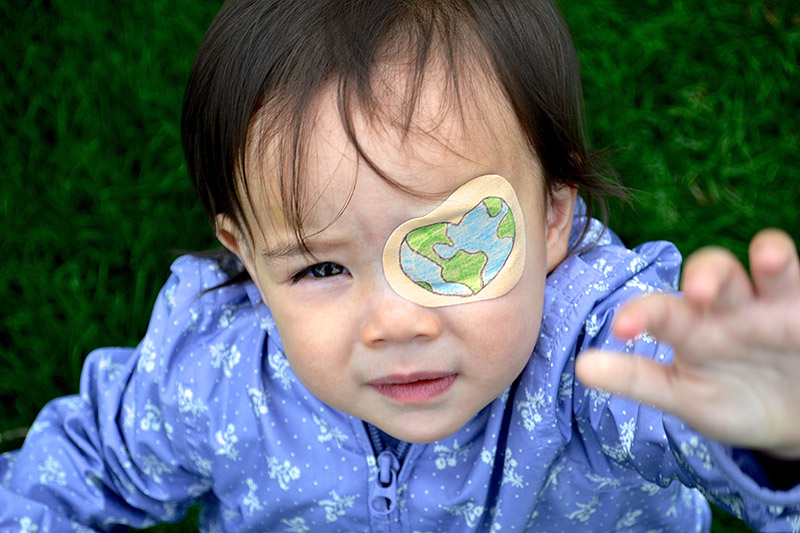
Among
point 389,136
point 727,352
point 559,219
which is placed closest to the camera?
point 727,352

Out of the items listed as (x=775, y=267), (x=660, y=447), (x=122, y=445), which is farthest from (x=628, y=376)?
(x=122, y=445)

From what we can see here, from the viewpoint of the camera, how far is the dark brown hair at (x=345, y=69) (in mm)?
1406

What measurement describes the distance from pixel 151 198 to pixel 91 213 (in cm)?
21

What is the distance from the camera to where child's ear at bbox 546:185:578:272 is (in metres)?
1.68

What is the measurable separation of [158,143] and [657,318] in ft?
7.61

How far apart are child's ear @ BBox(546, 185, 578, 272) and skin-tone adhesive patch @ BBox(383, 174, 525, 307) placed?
19 cm

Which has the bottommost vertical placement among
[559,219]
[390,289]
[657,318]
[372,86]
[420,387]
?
[420,387]

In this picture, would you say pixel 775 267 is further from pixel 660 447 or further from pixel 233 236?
pixel 233 236

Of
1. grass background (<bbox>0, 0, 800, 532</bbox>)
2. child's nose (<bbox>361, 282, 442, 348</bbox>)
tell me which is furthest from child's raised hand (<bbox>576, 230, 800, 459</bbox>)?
grass background (<bbox>0, 0, 800, 532</bbox>)

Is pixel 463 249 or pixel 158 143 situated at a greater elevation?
pixel 463 249

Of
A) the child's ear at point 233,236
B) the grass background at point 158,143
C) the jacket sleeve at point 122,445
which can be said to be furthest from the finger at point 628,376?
the grass background at point 158,143

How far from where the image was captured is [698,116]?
9.48 ft

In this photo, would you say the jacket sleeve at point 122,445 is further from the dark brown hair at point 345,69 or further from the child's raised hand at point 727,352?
the child's raised hand at point 727,352

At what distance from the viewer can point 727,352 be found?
975mm
